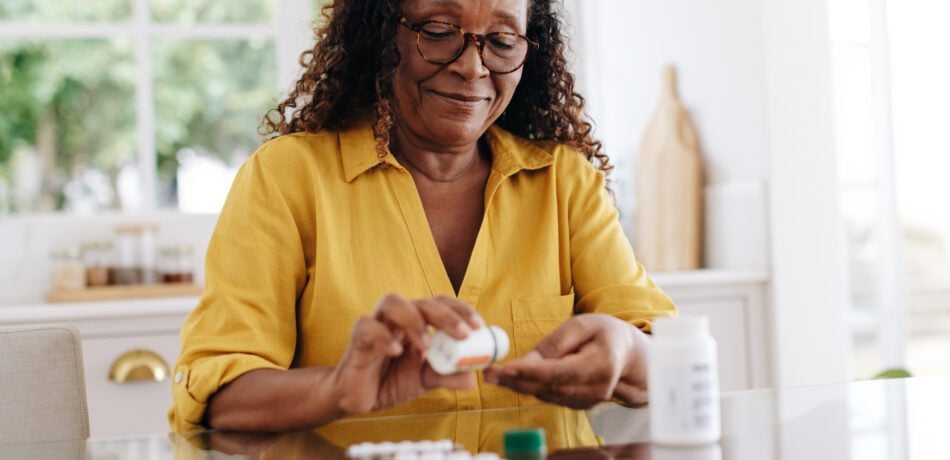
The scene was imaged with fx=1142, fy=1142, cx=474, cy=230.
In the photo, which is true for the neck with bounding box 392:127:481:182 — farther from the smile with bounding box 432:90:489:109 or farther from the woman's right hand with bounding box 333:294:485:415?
the woman's right hand with bounding box 333:294:485:415

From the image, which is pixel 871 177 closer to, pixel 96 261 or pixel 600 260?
pixel 600 260

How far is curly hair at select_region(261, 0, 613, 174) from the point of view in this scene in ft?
5.41

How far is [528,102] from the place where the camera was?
1.84 meters

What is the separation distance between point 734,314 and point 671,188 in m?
0.44

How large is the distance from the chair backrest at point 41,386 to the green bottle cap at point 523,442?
674 mm

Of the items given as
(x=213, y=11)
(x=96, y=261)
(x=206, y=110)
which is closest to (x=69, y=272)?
(x=96, y=261)

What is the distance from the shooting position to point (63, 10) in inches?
130

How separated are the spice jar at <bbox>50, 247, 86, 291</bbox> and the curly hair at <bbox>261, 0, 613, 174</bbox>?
133cm

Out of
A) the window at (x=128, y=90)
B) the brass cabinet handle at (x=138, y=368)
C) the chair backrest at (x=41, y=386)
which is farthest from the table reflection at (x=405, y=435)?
the window at (x=128, y=90)

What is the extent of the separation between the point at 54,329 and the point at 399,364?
0.52 metres

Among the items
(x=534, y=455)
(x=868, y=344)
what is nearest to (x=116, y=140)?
(x=868, y=344)

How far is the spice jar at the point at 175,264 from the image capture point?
3064 mm

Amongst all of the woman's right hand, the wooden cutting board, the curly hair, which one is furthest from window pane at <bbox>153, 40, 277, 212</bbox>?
the woman's right hand

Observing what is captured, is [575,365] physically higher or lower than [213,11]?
lower
